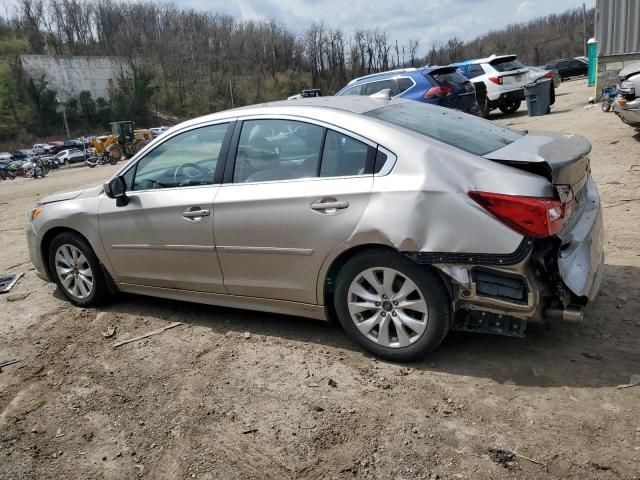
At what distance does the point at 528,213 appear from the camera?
113 inches

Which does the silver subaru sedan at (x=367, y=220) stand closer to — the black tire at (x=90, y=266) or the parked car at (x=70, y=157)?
the black tire at (x=90, y=266)

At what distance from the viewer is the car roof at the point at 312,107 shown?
144 inches

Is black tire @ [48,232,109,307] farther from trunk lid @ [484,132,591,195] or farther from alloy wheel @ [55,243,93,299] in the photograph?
trunk lid @ [484,132,591,195]

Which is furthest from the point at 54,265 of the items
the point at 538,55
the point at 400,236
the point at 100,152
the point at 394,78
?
the point at 538,55

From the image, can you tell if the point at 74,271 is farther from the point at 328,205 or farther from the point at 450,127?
the point at 450,127

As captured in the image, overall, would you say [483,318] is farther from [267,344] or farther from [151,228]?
[151,228]

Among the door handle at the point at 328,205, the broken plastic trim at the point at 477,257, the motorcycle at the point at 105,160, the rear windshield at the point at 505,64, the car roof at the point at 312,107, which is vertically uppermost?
the rear windshield at the point at 505,64

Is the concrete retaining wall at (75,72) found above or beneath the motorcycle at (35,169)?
above

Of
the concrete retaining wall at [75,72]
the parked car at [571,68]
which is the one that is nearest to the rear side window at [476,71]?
the parked car at [571,68]

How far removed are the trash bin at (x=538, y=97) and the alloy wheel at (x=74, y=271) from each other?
15012 mm

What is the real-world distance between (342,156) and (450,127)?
2.69 feet

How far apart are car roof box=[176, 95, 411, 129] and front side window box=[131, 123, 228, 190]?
0.38 feet

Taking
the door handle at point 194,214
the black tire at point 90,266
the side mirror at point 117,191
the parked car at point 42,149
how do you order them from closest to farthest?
the door handle at point 194,214
the side mirror at point 117,191
the black tire at point 90,266
the parked car at point 42,149

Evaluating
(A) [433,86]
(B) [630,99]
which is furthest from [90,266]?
(A) [433,86]
